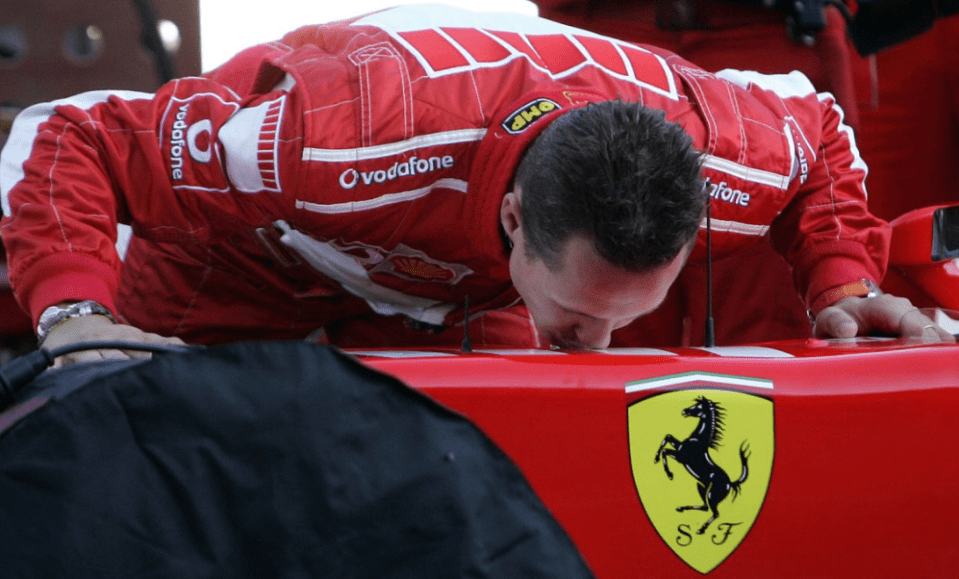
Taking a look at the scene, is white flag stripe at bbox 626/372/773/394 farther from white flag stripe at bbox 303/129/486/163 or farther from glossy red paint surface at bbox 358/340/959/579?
white flag stripe at bbox 303/129/486/163

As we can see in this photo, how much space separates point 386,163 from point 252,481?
1.72ft

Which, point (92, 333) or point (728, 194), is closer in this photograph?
point (92, 333)

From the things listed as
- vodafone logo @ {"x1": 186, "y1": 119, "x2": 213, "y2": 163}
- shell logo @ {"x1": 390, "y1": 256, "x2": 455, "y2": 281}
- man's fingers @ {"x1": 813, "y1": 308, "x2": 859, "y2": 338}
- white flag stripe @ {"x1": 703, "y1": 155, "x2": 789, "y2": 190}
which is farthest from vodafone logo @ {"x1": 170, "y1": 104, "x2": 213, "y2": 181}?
man's fingers @ {"x1": 813, "y1": 308, "x2": 859, "y2": 338}

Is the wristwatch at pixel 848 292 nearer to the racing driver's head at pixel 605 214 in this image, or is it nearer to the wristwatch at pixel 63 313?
the racing driver's head at pixel 605 214

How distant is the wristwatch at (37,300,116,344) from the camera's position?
0.84 meters

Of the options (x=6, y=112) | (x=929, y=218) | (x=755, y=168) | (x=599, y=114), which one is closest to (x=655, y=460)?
(x=599, y=114)

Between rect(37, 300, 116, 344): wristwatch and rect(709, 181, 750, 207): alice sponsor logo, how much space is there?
0.61 metres

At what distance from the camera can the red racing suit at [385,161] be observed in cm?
93

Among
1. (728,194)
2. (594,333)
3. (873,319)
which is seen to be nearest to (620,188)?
(594,333)

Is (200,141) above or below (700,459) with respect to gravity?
above

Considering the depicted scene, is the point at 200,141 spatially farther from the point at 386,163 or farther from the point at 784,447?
the point at 784,447

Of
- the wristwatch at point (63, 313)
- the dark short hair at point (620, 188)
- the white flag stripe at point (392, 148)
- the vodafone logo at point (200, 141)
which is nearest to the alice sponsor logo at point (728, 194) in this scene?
the dark short hair at point (620, 188)

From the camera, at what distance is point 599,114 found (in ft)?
2.89

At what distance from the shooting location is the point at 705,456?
0.67 meters
